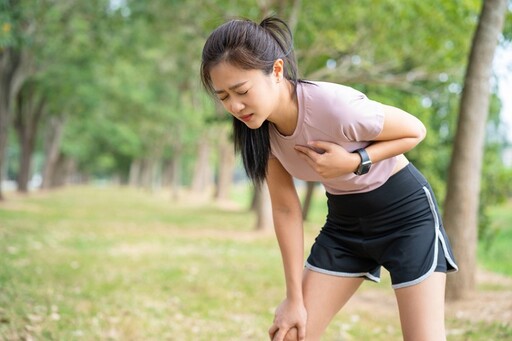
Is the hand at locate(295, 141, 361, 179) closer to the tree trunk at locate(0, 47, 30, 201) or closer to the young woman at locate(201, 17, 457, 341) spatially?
the young woman at locate(201, 17, 457, 341)

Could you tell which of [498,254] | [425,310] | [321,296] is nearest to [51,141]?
[498,254]

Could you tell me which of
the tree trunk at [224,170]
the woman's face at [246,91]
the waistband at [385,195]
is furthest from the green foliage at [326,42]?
the tree trunk at [224,170]

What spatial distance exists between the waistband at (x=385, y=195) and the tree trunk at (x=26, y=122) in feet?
82.8

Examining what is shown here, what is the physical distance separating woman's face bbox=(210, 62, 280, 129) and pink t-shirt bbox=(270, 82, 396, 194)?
5.9 inches

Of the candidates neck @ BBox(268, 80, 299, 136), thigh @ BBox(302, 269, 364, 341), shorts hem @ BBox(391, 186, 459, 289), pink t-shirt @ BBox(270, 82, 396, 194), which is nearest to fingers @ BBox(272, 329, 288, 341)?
thigh @ BBox(302, 269, 364, 341)

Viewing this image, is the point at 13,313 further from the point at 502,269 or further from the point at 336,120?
the point at 502,269

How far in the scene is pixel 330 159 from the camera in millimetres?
2604

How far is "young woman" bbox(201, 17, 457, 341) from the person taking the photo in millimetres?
2510

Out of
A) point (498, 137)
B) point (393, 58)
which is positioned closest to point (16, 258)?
point (393, 58)

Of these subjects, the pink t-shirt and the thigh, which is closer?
the pink t-shirt

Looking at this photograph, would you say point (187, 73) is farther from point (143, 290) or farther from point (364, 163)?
point (364, 163)

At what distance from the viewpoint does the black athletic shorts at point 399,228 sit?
272 cm

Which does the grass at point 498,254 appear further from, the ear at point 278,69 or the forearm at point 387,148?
the ear at point 278,69

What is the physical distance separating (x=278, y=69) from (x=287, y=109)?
176mm
